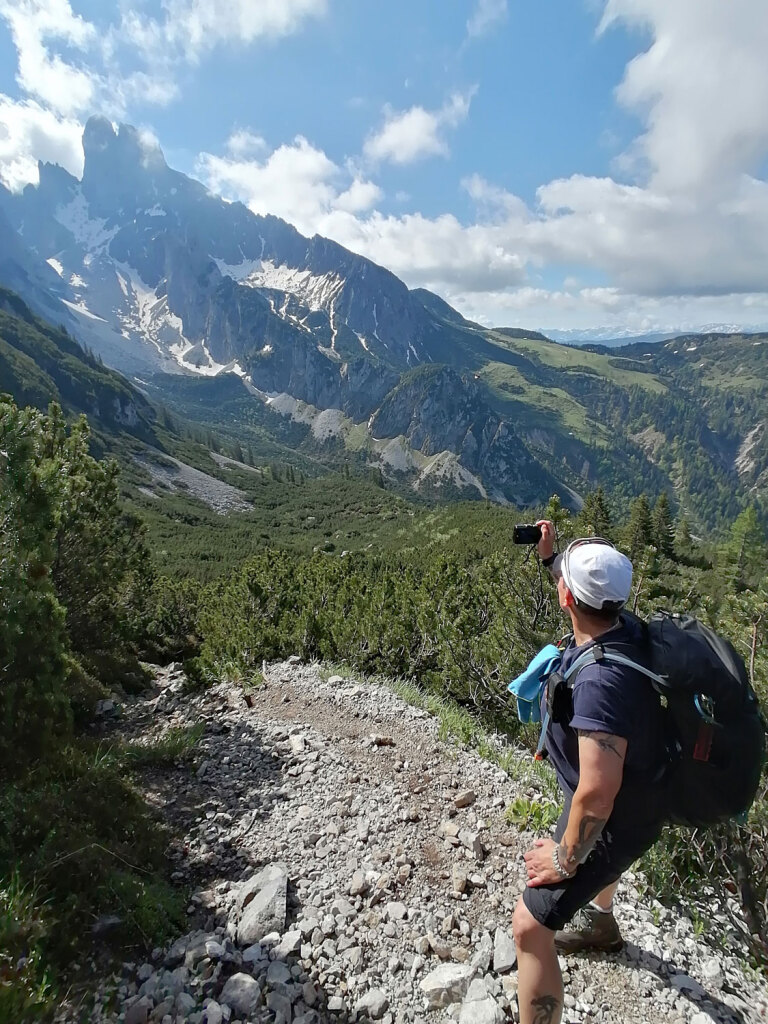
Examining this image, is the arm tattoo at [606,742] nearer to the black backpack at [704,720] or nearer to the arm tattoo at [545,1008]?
the black backpack at [704,720]

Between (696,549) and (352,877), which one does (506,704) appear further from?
(696,549)

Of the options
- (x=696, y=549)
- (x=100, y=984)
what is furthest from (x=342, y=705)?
(x=696, y=549)

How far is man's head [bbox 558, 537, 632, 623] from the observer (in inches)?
113

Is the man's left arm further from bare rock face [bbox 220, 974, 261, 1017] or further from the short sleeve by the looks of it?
bare rock face [bbox 220, 974, 261, 1017]

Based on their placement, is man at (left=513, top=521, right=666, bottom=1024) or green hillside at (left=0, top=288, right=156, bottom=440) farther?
green hillside at (left=0, top=288, right=156, bottom=440)

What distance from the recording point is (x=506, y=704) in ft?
32.4

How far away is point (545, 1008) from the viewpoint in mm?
2848

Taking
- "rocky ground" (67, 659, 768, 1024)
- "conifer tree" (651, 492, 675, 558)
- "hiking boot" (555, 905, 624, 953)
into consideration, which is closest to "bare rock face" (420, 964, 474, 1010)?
"rocky ground" (67, 659, 768, 1024)

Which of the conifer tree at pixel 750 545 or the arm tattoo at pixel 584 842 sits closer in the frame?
the arm tattoo at pixel 584 842

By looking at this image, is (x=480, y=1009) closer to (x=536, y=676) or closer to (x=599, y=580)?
(x=536, y=676)

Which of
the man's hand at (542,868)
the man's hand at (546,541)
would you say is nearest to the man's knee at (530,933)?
the man's hand at (542,868)

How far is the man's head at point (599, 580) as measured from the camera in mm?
2875

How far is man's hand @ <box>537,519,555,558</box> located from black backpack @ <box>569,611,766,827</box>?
5.37 ft

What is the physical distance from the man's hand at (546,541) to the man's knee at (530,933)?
2.40 metres
